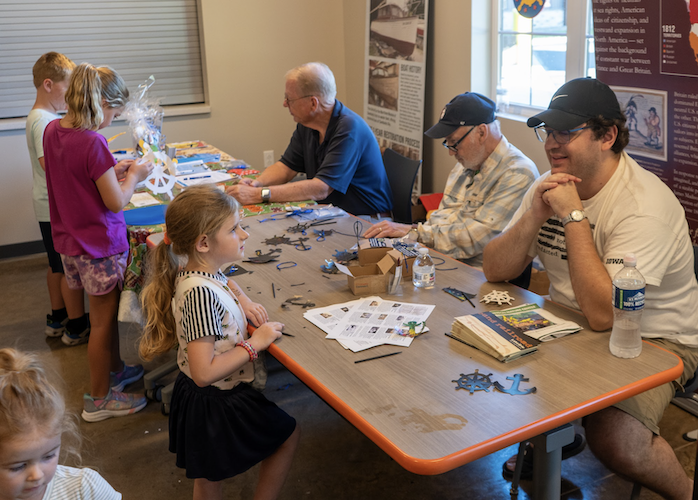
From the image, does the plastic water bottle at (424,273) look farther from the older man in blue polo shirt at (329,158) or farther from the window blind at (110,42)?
the window blind at (110,42)

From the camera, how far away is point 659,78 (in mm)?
2662

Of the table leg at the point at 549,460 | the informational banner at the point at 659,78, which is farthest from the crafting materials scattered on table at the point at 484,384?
the informational banner at the point at 659,78

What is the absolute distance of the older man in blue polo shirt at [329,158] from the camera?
3336 millimetres

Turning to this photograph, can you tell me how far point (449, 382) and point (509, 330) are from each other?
0.30m

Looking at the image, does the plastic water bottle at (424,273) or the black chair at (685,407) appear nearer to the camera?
the black chair at (685,407)

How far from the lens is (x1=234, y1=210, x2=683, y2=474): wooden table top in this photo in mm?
1369

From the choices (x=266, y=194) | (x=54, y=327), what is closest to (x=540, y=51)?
(x=266, y=194)

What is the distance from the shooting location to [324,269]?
2.36 metres

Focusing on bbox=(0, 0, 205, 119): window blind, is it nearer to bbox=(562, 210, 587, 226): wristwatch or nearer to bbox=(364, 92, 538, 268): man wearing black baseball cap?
bbox=(364, 92, 538, 268): man wearing black baseball cap

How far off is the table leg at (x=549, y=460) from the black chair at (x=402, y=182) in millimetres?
2153

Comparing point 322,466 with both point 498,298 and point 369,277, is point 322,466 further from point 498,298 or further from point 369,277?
point 498,298

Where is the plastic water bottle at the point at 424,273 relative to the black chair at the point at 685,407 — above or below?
above

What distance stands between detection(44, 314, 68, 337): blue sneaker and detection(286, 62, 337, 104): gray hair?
78.8 inches

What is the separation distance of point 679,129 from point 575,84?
861mm
